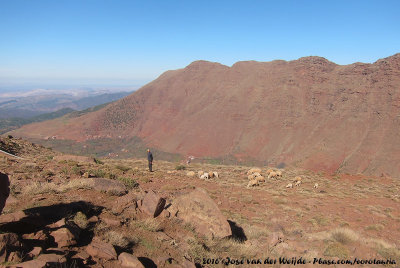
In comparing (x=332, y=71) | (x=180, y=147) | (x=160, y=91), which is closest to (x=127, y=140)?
(x=180, y=147)

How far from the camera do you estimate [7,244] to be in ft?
13.7

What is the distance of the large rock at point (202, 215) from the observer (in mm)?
7634

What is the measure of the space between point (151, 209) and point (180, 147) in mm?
85409

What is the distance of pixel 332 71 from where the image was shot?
89.9 m

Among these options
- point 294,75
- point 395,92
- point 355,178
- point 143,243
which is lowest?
point 355,178

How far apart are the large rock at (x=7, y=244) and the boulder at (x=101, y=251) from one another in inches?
48.3

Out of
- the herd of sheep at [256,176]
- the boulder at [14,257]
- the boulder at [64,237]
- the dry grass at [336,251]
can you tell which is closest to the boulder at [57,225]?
the boulder at [64,237]

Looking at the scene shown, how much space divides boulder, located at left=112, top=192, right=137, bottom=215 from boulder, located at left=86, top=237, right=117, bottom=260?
211 cm

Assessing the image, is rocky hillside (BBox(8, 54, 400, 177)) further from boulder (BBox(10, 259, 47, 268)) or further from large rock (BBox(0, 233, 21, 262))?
large rock (BBox(0, 233, 21, 262))

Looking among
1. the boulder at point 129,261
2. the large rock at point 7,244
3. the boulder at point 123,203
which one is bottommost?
the boulder at point 123,203

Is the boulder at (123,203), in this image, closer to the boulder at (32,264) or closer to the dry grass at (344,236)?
the boulder at (32,264)

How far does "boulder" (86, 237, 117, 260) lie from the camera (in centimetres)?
492

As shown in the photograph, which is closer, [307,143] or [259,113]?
[307,143]

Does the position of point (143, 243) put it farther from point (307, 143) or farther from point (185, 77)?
point (185, 77)
